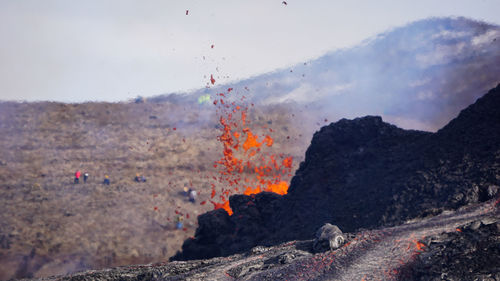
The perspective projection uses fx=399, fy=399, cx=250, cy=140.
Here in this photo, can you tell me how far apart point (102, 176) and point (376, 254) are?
117ft

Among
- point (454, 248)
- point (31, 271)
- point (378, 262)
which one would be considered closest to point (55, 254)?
point (31, 271)

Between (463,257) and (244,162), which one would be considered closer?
(463,257)

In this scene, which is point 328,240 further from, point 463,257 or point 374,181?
point 374,181

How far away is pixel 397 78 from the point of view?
57.8m

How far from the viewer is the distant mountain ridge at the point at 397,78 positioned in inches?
2037

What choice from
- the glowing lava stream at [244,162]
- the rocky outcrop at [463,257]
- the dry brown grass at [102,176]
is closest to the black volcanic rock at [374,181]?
the rocky outcrop at [463,257]

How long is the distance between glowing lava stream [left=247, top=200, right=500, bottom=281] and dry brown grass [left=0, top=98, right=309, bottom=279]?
868 inches

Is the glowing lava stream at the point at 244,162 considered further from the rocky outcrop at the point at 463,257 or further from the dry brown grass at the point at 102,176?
the rocky outcrop at the point at 463,257

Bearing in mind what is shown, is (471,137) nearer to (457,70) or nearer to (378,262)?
(378,262)

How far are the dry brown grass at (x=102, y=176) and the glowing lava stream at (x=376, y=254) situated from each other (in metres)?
22.0

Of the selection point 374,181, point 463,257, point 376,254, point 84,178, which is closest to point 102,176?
point 84,178

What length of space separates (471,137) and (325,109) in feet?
123

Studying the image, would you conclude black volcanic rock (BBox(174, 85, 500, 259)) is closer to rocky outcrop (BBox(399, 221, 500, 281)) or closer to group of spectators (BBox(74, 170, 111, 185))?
rocky outcrop (BBox(399, 221, 500, 281))

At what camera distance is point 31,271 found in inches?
1166
